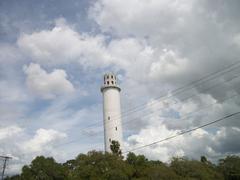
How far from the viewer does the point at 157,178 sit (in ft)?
162

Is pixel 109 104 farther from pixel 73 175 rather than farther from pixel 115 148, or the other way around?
pixel 73 175

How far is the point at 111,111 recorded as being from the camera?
74.1 metres

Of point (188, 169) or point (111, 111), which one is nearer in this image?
point (188, 169)

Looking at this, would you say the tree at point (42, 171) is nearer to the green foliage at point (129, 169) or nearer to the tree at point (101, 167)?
the green foliage at point (129, 169)

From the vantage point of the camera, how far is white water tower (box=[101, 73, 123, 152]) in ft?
237

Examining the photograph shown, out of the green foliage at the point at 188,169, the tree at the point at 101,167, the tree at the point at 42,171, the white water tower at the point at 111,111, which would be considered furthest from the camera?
the white water tower at the point at 111,111

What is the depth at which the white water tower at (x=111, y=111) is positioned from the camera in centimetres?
7225

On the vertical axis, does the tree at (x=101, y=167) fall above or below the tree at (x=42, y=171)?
below

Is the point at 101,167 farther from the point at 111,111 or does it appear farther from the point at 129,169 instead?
the point at 111,111

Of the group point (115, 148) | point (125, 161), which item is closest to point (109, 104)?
point (115, 148)

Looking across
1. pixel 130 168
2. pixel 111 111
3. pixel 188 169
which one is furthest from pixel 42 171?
pixel 188 169

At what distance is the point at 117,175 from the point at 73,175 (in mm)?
9900

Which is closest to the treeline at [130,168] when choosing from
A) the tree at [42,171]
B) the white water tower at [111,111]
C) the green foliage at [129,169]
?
the green foliage at [129,169]

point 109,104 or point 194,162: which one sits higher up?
point 109,104
